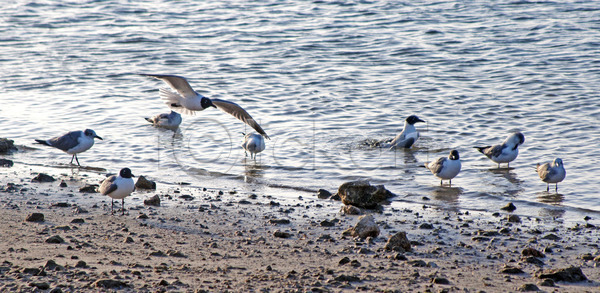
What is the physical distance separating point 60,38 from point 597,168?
60.4ft

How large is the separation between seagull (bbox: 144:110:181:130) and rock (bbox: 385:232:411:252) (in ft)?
25.6

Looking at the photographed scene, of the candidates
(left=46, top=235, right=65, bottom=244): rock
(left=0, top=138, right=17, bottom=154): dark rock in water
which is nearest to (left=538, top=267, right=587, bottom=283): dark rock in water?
(left=46, top=235, right=65, bottom=244): rock

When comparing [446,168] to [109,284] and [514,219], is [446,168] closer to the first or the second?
[514,219]

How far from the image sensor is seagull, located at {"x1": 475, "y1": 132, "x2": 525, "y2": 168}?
977 cm

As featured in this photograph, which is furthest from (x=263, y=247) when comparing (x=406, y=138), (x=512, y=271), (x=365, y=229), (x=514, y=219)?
(x=406, y=138)

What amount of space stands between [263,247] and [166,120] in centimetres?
733

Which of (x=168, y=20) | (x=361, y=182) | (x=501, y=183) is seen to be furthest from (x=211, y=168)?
(x=168, y=20)

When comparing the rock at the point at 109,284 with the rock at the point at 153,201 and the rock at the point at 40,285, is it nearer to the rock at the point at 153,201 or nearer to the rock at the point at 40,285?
the rock at the point at 40,285

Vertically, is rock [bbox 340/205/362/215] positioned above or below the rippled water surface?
below

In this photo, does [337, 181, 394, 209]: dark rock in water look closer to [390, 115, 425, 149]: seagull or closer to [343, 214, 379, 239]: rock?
[343, 214, 379, 239]: rock

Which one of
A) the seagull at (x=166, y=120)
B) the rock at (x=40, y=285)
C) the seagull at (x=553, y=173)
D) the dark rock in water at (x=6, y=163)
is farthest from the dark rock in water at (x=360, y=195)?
the seagull at (x=166, y=120)

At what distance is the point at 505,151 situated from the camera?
385 inches

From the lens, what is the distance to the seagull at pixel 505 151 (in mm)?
9773

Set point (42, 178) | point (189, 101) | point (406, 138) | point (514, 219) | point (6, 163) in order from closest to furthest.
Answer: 1. point (514, 219)
2. point (42, 178)
3. point (6, 163)
4. point (406, 138)
5. point (189, 101)
